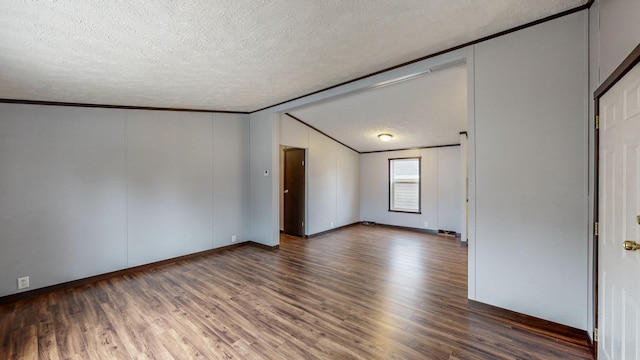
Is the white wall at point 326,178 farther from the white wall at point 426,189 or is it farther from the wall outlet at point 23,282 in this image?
the wall outlet at point 23,282

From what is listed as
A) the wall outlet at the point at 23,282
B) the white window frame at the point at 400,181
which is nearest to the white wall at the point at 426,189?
the white window frame at the point at 400,181

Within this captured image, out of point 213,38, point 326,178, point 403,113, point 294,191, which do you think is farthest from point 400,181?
point 213,38

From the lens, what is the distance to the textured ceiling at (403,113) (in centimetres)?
365

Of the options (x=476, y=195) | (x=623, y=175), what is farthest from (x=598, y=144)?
(x=476, y=195)

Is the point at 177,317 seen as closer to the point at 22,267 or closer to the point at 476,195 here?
the point at 22,267

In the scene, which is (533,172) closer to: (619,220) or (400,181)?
(619,220)

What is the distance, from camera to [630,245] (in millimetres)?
1353

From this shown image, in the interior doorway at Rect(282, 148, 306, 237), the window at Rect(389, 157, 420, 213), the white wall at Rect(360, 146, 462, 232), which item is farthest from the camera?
the window at Rect(389, 157, 420, 213)

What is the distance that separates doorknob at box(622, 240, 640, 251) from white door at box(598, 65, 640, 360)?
0.02 meters

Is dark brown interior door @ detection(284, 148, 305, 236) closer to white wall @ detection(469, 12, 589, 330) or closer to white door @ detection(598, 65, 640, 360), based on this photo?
white wall @ detection(469, 12, 589, 330)

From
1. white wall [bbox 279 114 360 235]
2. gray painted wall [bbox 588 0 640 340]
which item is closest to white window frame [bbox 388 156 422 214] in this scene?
white wall [bbox 279 114 360 235]

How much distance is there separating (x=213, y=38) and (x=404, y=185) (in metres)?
5.75

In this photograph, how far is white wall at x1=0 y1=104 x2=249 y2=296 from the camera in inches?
121

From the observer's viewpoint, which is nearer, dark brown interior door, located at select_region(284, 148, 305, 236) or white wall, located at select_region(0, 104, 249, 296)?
white wall, located at select_region(0, 104, 249, 296)
